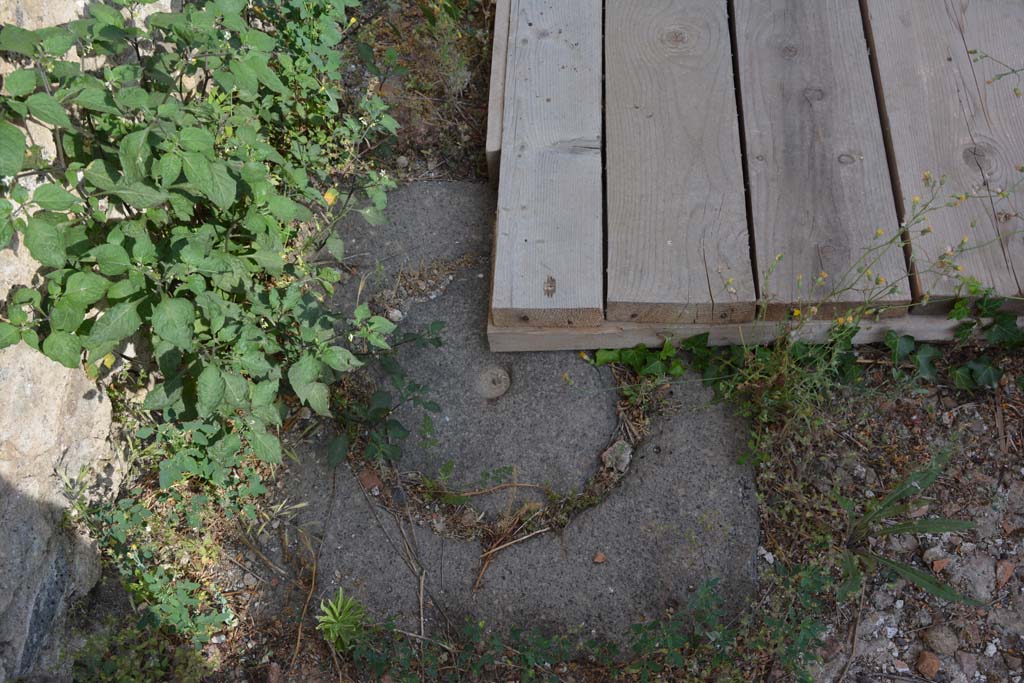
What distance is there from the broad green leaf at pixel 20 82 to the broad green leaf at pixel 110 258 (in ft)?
1.36

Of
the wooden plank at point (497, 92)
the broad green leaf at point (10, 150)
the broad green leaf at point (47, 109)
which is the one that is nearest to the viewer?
the broad green leaf at point (10, 150)

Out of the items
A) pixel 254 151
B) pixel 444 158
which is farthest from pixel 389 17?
pixel 254 151

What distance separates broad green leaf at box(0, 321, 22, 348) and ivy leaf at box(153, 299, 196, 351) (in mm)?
321

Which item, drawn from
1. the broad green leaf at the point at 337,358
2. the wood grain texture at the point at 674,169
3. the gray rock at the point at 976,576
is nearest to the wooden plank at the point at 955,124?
the wood grain texture at the point at 674,169

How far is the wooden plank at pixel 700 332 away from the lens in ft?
8.59

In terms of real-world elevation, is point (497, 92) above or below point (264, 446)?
above

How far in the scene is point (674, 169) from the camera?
9.08 ft

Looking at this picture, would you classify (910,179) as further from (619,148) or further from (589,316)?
(589,316)

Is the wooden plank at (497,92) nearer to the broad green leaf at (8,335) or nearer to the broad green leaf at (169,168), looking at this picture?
the broad green leaf at (169,168)

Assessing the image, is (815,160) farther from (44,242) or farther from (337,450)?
(44,242)

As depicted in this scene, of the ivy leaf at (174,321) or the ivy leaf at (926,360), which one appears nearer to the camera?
the ivy leaf at (174,321)

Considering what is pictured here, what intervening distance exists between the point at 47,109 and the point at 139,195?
0.29m

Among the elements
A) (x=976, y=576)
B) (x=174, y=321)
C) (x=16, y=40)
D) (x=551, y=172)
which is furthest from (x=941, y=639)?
(x=16, y=40)

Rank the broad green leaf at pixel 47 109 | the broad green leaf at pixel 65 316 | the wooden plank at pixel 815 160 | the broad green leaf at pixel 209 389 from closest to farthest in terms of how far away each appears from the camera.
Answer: the broad green leaf at pixel 47 109
the broad green leaf at pixel 65 316
the broad green leaf at pixel 209 389
the wooden plank at pixel 815 160
